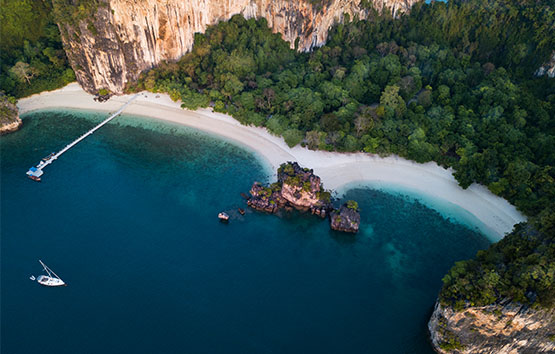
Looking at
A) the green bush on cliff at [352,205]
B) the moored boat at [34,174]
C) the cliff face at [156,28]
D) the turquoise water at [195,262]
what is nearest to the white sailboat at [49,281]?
the turquoise water at [195,262]

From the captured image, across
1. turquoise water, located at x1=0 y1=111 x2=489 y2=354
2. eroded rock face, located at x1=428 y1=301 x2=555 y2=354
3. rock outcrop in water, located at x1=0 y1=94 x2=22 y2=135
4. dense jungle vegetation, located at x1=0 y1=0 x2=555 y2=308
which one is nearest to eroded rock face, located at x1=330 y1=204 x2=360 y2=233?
turquoise water, located at x1=0 y1=111 x2=489 y2=354

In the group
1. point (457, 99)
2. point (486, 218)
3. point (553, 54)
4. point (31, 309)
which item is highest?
point (553, 54)

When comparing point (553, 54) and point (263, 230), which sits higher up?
point (553, 54)

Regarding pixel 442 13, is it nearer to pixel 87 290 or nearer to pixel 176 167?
pixel 176 167

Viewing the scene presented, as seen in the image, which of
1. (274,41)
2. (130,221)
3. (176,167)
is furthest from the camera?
(274,41)

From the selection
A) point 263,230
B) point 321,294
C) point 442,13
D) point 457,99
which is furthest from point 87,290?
point 442,13

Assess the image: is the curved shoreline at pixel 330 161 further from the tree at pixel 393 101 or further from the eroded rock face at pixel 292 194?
the tree at pixel 393 101

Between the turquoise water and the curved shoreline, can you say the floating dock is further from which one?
the curved shoreline
